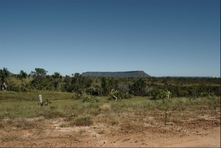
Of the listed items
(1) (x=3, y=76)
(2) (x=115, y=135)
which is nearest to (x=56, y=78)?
(1) (x=3, y=76)

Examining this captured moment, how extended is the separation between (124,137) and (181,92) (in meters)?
61.5

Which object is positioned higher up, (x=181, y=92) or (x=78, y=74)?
(x=78, y=74)

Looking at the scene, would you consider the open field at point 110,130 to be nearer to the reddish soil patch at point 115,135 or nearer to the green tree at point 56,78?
the reddish soil patch at point 115,135

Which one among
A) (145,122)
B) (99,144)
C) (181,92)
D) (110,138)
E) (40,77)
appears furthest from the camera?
(40,77)

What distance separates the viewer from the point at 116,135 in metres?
7.67

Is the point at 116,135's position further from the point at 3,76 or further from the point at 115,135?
the point at 3,76

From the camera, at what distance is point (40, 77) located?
105250mm

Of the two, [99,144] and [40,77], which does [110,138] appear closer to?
[99,144]

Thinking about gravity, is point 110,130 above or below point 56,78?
below

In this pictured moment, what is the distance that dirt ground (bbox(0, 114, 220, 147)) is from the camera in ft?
22.1

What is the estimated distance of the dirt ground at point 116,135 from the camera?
6.75m

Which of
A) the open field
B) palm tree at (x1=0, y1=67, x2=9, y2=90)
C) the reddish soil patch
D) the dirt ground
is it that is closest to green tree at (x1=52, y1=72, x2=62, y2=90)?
palm tree at (x1=0, y1=67, x2=9, y2=90)

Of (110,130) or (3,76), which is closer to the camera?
(110,130)

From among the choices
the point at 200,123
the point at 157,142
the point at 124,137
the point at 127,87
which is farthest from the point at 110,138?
the point at 127,87
